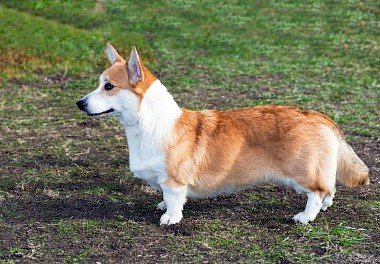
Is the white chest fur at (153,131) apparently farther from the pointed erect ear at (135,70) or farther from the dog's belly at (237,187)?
the dog's belly at (237,187)

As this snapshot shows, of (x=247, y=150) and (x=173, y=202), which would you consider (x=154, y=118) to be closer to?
(x=173, y=202)

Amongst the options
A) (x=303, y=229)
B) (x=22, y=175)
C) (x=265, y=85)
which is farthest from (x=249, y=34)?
(x=303, y=229)

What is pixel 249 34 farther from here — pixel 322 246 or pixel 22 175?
pixel 322 246

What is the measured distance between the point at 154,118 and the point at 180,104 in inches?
189

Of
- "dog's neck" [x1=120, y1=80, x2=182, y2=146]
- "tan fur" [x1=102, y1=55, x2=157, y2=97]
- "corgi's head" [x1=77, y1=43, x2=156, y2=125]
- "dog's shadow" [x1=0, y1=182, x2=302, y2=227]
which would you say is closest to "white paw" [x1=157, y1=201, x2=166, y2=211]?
"dog's shadow" [x1=0, y1=182, x2=302, y2=227]

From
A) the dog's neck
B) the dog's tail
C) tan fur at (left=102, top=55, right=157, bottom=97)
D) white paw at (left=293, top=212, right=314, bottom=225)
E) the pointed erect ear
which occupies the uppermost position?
the pointed erect ear

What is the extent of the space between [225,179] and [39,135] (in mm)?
3744

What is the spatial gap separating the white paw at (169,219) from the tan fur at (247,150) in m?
0.30

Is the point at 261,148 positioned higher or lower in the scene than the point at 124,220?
higher

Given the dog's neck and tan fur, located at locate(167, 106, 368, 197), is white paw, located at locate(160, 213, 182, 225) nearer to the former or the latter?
tan fur, located at locate(167, 106, 368, 197)

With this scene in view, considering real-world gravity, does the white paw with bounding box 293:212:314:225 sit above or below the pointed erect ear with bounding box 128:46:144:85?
below

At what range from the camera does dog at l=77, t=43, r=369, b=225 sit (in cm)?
692

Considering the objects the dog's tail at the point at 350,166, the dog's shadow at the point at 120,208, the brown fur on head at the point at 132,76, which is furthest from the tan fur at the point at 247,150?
the brown fur on head at the point at 132,76

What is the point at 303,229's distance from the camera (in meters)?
6.94
